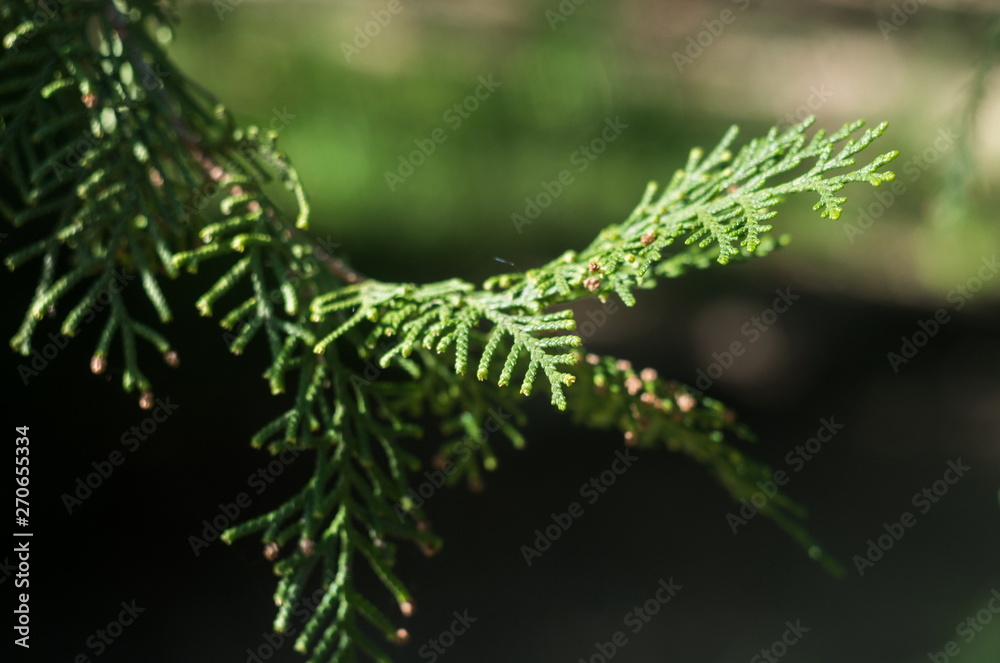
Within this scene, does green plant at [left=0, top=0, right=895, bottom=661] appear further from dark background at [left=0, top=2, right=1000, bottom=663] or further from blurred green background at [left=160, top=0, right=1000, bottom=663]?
dark background at [left=0, top=2, right=1000, bottom=663]

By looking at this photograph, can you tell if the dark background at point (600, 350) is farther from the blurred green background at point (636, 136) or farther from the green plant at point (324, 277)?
the green plant at point (324, 277)

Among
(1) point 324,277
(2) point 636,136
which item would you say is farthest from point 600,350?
(1) point 324,277

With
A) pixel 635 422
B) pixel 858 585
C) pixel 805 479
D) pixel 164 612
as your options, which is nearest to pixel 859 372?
pixel 805 479

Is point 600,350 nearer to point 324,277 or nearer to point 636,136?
point 636,136

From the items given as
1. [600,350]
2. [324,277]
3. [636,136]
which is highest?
[636,136]

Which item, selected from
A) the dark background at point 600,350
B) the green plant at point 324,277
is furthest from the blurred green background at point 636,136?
the green plant at point 324,277
